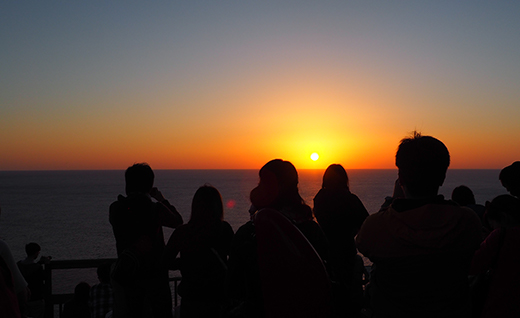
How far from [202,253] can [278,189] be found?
4.32ft

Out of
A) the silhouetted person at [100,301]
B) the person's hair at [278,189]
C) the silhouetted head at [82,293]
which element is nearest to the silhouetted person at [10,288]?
the silhouetted person at [100,301]

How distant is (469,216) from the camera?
6.80ft

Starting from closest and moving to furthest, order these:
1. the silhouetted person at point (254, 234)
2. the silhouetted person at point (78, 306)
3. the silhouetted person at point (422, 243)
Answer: the silhouetted person at point (422, 243), the silhouetted person at point (254, 234), the silhouetted person at point (78, 306)

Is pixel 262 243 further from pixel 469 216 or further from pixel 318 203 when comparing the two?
pixel 318 203

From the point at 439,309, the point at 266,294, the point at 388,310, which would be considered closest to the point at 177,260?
the point at 266,294

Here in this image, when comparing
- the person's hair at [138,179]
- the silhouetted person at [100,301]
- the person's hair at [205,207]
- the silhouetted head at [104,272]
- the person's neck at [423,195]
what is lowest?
the silhouetted person at [100,301]

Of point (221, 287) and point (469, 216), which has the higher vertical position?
point (469, 216)

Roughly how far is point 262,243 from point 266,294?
302 mm

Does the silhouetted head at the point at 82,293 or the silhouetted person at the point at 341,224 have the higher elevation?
the silhouetted person at the point at 341,224

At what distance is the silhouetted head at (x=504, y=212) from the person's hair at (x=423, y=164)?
1007mm

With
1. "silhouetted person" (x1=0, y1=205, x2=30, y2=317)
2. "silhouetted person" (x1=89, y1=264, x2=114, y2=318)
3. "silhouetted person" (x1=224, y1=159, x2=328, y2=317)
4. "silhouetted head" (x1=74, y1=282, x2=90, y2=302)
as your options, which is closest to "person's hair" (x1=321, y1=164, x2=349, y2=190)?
"silhouetted person" (x1=224, y1=159, x2=328, y2=317)

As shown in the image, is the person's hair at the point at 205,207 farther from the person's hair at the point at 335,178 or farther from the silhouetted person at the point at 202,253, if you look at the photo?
the person's hair at the point at 335,178

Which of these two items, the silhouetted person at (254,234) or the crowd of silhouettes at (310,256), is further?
the silhouetted person at (254,234)

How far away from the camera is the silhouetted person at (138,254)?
3506mm
